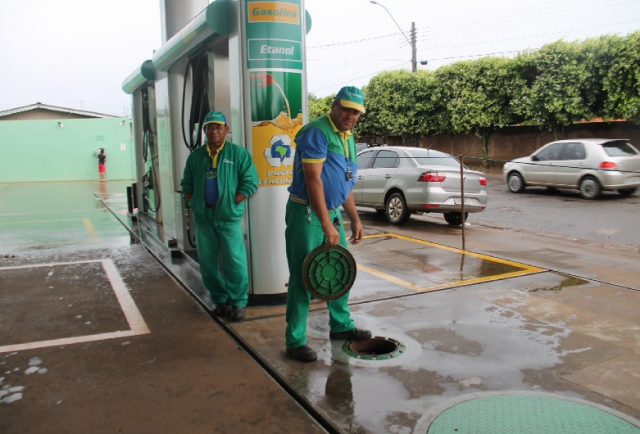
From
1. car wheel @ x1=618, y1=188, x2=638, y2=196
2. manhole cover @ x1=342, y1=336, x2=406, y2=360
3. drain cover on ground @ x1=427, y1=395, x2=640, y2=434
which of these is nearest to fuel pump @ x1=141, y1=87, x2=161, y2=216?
manhole cover @ x1=342, y1=336, x2=406, y2=360

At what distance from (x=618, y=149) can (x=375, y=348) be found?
1233cm

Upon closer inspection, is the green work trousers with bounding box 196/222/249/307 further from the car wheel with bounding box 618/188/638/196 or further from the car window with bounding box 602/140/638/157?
the car wheel with bounding box 618/188/638/196

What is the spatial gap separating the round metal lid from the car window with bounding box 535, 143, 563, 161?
13.0 metres

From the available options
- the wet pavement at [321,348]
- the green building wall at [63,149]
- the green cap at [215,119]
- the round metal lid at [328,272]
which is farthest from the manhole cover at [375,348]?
the green building wall at [63,149]

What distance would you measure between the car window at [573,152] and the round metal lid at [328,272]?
12480 mm

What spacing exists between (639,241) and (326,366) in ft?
25.2

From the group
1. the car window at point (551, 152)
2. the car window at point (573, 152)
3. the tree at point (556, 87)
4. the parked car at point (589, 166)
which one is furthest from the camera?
the tree at point (556, 87)

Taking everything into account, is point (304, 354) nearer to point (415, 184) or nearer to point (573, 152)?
point (415, 184)

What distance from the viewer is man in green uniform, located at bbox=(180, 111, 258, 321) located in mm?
4750

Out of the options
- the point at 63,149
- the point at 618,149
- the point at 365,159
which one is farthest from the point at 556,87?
the point at 63,149

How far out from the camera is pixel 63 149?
81.4 feet

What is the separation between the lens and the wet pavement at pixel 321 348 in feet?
10.4

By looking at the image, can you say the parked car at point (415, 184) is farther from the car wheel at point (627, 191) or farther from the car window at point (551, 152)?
the car wheel at point (627, 191)

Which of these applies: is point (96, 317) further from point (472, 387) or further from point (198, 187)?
point (472, 387)
